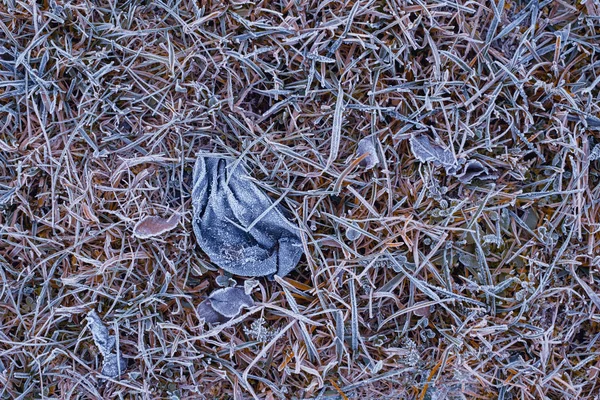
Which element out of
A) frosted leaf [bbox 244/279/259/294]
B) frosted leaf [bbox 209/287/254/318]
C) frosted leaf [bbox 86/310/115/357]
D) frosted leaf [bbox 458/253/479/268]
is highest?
frosted leaf [bbox 458/253/479/268]

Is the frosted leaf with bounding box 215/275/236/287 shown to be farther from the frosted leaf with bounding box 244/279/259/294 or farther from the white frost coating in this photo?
the white frost coating

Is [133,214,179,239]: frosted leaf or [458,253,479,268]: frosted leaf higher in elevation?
[133,214,179,239]: frosted leaf

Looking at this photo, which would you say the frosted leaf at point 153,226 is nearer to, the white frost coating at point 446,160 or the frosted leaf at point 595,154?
the white frost coating at point 446,160

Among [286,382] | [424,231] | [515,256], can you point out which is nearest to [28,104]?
[286,382]

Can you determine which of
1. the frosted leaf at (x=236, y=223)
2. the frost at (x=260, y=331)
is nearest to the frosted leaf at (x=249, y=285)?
the frosted leaf at (x=236, y=223)

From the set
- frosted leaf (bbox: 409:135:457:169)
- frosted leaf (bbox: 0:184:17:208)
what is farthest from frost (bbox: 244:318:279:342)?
frosted leaf (bbox: 0:184:17:208)

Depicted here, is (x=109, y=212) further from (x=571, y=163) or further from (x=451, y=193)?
(x=571, y=163)
